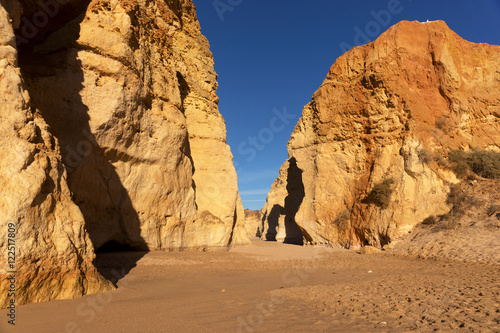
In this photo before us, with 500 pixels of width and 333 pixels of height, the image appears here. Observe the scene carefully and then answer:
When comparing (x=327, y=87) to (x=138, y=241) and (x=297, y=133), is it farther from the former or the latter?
(x=138, y=241)

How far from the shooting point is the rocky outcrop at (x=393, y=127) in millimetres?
15953

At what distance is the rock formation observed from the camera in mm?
4750

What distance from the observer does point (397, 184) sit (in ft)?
52.5

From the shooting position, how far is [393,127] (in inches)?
700

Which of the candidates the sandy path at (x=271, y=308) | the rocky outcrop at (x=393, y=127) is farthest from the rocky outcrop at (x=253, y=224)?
the sandy path at (x=271, y=308)

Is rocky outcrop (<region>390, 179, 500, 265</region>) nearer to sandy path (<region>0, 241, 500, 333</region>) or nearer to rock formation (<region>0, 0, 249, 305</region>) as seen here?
sandy path (<region>0, 241, 500, 333</region>)

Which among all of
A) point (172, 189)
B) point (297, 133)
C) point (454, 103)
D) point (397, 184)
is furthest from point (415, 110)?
point (172, 189)

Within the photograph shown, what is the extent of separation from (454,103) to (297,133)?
412 inches

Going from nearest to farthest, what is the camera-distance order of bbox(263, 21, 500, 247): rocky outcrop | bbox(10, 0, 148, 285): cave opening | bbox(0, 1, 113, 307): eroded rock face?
bbox(0, 1, 113, 307): eroded rock face → bbox(10, 0, 148, 285): cave opening → bbox(263, 21, 500, 247): rocky outcrop

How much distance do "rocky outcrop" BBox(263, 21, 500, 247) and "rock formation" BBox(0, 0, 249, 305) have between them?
23.0 feet

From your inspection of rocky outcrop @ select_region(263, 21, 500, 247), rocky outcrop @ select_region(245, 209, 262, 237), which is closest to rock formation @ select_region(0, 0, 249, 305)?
rocky outcrop @ select_region(263, 21, 500, 247)

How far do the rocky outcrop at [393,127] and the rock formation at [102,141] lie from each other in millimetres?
6997

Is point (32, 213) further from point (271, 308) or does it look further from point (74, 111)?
point (74, 111)

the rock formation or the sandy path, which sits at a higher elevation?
the rock formation
